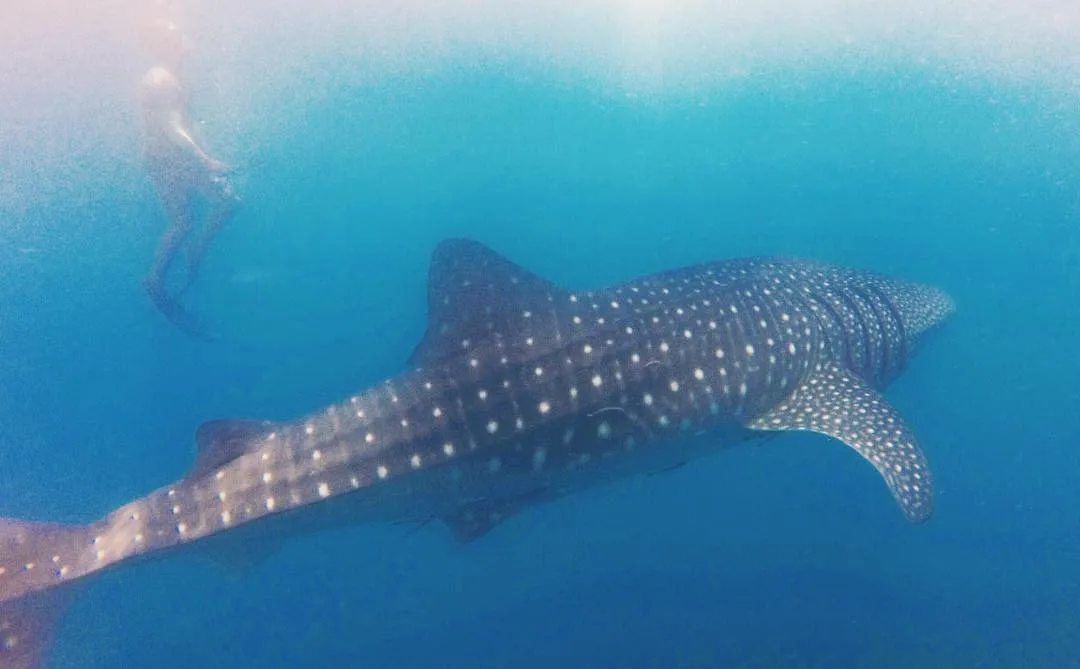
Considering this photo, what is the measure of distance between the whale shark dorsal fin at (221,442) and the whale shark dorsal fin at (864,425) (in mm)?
4606

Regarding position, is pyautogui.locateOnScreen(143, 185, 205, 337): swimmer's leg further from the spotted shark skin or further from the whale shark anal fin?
the whale shark anal fin

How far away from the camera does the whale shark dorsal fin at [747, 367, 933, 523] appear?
5.25 meters

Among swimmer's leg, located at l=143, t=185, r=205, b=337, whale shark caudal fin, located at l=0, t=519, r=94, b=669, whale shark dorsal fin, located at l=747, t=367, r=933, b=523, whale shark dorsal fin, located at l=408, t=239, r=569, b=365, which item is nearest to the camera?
whale shark caudal fin, located at l=0, t=519, r=94, b=669

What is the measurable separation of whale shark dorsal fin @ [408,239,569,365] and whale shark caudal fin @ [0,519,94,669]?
294 cm

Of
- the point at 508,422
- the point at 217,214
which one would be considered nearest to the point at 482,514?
the point at 508,422

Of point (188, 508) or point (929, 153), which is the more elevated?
point (929, 153)

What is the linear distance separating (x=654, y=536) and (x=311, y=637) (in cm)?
543

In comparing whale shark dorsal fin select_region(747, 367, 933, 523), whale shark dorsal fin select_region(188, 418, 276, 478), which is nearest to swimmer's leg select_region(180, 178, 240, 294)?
whale shark dorsal fin select_region(188, 418, 276, 478)

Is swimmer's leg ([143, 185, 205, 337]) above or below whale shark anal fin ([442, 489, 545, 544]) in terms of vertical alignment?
above

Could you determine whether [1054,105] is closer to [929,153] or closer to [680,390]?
[929,153]

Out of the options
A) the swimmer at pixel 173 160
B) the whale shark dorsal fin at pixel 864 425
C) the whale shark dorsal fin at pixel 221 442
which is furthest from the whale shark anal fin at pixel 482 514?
the swimmer at pixel 173 160

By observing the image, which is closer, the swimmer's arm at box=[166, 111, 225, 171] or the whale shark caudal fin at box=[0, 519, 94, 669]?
the whale shark caudal fin at box=[0, 519, 94, 669]

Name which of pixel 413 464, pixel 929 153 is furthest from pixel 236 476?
pixel 929 153

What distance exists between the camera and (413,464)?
4742 mm
